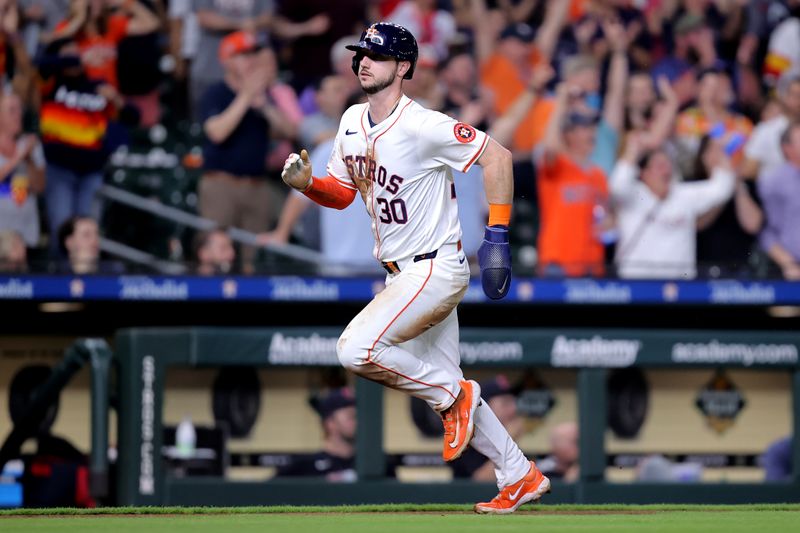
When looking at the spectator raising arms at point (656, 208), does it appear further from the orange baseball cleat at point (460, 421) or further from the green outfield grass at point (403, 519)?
the orange baseball cleat at point (460, 421)

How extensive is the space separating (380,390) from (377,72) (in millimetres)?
4089

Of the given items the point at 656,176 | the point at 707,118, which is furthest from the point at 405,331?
the point at 707,118

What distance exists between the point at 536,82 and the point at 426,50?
0.87 m

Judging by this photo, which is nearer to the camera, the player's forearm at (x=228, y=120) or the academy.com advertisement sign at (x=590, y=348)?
the academy.com advertisement sign at (x=590, y=348)

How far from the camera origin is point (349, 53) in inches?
427

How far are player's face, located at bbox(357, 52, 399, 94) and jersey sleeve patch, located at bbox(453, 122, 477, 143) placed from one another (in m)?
0.35

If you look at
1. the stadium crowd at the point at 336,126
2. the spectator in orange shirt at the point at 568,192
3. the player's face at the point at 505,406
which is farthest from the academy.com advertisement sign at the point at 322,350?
the spectator in orange shirt at the point at 568,192

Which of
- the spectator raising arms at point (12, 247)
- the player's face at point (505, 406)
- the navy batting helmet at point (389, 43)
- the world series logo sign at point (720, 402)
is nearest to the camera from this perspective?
Result: the navy batting helmet at point (389, 43)

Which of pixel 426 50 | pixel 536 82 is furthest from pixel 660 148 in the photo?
pixel 426 50

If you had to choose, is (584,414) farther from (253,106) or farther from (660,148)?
(253,106)

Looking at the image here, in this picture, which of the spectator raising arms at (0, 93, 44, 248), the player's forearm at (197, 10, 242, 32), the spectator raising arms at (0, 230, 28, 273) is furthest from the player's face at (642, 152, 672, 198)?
the spectator raising arms at (0, 230, 28, 273)

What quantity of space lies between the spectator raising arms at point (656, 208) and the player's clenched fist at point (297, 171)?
5.31m

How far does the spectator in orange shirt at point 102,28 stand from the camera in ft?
35.0

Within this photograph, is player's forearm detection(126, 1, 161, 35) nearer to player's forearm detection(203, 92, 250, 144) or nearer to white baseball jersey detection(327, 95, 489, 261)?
player's forearm detection(203, 92, 250, 144)
